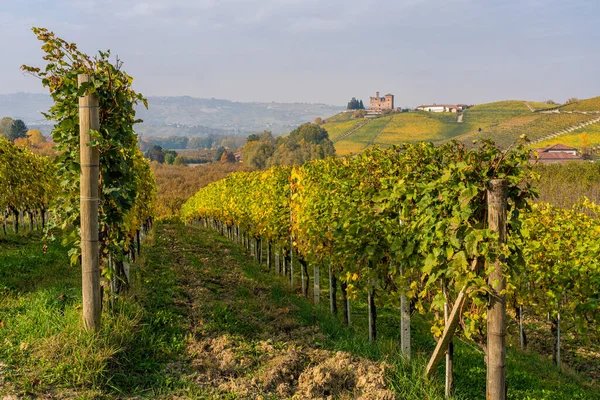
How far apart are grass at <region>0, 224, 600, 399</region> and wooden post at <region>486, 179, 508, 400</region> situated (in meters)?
0.82

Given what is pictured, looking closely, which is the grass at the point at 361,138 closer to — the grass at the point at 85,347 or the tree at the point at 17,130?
the tree at the point at 17,130

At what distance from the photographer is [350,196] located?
8672 millimetres

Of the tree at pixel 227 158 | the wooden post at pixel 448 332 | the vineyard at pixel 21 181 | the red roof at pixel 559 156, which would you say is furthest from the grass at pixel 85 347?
the tree at pixel 227 158

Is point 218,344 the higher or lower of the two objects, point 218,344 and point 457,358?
the higher

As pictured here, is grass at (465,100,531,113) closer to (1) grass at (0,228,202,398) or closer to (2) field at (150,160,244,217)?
(2) field at (150,160,244,217)

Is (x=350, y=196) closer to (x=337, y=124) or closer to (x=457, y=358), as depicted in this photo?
(x=457, y=358)

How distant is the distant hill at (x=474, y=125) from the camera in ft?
318

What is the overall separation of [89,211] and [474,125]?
456ft

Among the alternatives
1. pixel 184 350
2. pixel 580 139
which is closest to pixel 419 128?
pixel 580 139

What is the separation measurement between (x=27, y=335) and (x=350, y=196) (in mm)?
5638

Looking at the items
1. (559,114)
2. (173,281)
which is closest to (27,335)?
(173,281)

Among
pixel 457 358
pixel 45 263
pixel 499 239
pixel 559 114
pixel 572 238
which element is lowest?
pixel 457 358

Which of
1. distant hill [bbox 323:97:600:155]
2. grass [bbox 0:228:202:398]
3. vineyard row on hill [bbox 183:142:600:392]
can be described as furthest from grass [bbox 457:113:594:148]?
grass [bbox 0:228:202:398]

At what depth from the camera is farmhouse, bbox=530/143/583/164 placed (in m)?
73.2
